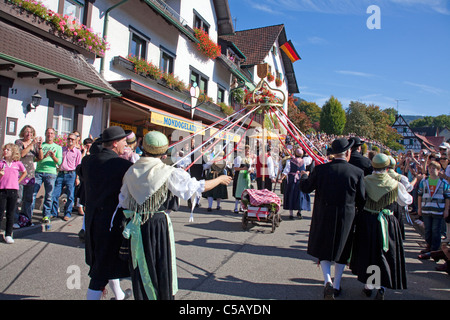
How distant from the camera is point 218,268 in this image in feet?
14.8

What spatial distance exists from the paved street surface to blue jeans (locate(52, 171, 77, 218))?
33 centimetres

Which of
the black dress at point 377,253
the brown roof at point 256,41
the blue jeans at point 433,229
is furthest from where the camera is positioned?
the brown roof at point 256,41

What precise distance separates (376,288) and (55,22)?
387 inches

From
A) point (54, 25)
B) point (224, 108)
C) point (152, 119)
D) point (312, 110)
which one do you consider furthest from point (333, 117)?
point (54, 25)

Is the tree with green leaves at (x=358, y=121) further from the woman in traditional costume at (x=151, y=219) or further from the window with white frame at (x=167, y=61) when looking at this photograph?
the woman in traditional costume at (x=151, y=219)

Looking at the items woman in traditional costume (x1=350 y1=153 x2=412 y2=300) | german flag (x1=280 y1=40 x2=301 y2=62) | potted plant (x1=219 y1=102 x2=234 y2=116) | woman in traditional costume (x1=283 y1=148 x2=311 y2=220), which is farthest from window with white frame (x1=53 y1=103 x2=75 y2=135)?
german flag (x1=280 y1=40 x2=301 y2=62)

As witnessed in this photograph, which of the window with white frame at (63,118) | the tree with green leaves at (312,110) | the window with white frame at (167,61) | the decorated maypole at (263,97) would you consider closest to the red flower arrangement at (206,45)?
the window with white frame at (167,61)

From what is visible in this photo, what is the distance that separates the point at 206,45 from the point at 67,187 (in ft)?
39.8

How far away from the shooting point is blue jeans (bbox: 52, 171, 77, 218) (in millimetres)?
6648

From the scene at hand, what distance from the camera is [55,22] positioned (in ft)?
27.9

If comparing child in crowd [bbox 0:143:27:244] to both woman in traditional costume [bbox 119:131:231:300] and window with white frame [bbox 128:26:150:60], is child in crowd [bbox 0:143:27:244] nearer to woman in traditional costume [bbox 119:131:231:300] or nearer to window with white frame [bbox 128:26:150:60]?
woman in traditional costume [bbox 119:131:231:300]

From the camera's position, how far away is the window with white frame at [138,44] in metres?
12.1

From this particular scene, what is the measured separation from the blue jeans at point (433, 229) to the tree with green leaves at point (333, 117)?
149 feet

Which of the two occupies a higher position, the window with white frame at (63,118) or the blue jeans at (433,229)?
the window with white frame at (63,118)
